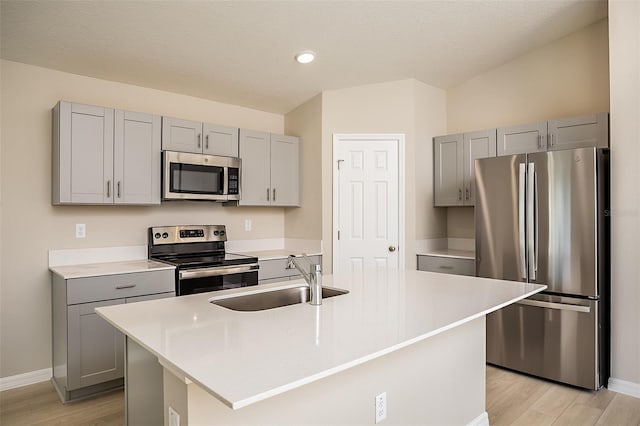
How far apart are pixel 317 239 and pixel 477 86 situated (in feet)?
7.72

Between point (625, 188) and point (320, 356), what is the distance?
9.28 feet

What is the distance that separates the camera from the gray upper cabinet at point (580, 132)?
10.9 feet

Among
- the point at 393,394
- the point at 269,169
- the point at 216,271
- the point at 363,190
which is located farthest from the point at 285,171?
the point at 393,394

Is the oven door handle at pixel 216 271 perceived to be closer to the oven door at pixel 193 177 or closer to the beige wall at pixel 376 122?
the oven door at pixel 193 177

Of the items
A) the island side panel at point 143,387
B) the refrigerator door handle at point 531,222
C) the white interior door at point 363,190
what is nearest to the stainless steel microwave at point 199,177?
the white interior door at point 363,190

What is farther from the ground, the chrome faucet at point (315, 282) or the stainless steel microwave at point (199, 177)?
the stainless steel microwave at point (199, 177)

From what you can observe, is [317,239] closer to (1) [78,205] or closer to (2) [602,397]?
(1) [78,205]

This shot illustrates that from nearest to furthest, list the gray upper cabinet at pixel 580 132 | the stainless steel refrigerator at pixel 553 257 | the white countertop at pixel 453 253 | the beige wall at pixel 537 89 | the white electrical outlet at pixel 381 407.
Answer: the white electrical outlet at pixel 381 407 → the stainless steel refrigerator at pixel 553 257 → the gray upper cabinet at pixel 580 132 → the beige wall at pixel 537 89 → the white countertop at pixel 453 253

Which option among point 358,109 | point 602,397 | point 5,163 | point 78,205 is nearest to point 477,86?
point 358,109

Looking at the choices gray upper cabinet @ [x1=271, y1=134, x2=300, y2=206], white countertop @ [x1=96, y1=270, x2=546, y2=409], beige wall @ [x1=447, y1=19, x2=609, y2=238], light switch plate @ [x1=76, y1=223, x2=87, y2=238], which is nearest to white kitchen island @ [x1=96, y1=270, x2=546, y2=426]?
white countertop @ [x1=96, y1=270, x2=546, y2=409]

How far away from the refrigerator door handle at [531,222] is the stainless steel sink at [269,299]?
183 centimetres

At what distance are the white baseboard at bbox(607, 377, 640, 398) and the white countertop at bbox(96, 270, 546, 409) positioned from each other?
1.42 meters

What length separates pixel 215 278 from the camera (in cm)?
335

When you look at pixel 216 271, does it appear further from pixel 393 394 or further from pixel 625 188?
pixel 625 188
